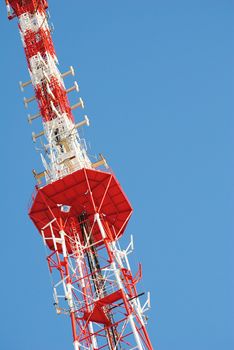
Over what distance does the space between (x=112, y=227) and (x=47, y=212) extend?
4.93m

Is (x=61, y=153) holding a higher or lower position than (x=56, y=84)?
lower

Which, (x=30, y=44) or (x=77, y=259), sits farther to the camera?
(x=30, y=44)

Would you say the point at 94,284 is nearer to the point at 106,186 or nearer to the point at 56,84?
the point at 106,186

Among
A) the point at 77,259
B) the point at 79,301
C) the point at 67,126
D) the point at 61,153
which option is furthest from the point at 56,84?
the point at 79,301

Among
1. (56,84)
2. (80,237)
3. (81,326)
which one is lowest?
(81,326)

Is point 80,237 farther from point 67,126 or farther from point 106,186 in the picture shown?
point 67,126

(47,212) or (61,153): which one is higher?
(61,153)

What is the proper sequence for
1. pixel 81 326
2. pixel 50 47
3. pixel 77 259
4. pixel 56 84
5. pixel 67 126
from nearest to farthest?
pixel 81 326 → pixel 77 259 → pixel 67 126 → pixel 56 84 → pixel 50 47

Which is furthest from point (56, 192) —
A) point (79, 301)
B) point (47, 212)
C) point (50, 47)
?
point (50, 47)

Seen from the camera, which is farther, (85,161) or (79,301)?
(85,161)

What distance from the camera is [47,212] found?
3788 centimetres

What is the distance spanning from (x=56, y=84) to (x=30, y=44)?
17.4 ft

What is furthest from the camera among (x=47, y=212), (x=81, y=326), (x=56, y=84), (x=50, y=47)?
(x=50, y=47)

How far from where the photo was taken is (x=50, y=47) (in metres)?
48.2
